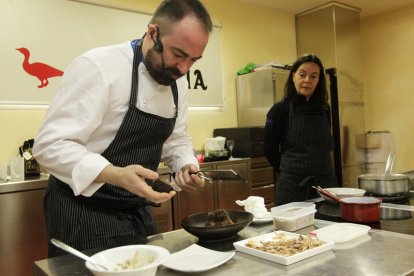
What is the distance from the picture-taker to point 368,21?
5461 millimetres

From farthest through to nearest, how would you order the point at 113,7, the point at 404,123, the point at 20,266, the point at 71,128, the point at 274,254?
1. the point at 404,123
2. the point at 113,7
3. the point at 20,266
4. the point at 71,128
5. the point at 274,254

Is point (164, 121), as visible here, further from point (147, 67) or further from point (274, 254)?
point (274, 254)

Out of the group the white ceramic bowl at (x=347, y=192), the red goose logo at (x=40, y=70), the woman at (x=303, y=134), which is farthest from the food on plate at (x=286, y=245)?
the red goose logo at (x=40, y=70)

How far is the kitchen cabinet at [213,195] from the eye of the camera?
3.30 metres

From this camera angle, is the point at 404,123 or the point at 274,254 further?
the point at 404,123

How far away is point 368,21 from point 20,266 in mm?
5501

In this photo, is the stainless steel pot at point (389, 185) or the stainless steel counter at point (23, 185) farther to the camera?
the stainless steel counter at point (23, 185)

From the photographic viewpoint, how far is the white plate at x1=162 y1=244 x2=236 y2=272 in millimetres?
952

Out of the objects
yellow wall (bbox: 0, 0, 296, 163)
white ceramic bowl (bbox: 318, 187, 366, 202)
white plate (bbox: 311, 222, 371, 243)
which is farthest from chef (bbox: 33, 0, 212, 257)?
yellow wall (bbox: 0, 0, 296, 163)

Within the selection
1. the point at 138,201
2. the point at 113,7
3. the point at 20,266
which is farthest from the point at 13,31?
the point at 138,201

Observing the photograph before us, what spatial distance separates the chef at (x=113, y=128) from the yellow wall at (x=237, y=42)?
2.41m

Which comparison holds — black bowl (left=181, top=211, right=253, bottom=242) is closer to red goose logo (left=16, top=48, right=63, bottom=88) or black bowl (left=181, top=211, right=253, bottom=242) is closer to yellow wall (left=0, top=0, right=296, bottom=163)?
red goose logo (left=16, top=48, right=63, bottom=88)

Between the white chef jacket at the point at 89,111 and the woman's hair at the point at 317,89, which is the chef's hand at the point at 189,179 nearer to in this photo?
the white chef jacket at the point at 89,111

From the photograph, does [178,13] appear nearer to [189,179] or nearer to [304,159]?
[189,179]
